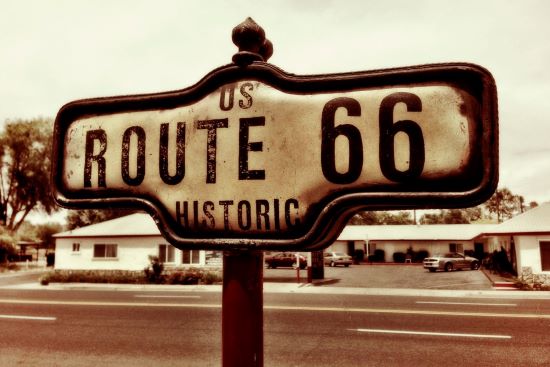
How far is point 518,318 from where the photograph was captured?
1165 centimetres

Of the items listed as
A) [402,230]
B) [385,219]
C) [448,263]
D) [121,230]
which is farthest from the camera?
[385,219]

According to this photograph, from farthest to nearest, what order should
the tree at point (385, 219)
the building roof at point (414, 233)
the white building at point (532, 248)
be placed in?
the tree at point (385, 219) < the building roof at point (414, 233) < the white building at point (532, 248)

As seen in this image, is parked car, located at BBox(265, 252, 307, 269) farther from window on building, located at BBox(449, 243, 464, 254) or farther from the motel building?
window on building, located at BBox(449, 243, 464, 254)

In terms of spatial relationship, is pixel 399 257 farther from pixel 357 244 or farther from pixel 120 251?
pixel 120 251

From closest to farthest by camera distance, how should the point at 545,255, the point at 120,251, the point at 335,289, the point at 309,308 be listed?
1. the point at 309,308
2. the point at 335,289
3. the point at 545,255
4. the point at 120,251

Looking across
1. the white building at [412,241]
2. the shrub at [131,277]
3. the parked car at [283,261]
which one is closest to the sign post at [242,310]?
the shrub at [131,277]

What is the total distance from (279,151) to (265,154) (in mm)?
40

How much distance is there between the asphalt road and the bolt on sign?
22.7 ft

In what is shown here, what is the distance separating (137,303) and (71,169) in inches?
600

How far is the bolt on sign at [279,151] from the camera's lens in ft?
3.20

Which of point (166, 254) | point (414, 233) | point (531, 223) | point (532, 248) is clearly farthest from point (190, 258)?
point (414, 233)

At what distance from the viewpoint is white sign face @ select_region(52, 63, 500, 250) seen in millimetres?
983

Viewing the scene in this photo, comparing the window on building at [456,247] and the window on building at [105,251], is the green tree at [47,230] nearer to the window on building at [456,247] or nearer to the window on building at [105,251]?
the window on building at [105,251]

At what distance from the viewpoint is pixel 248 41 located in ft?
3.97
